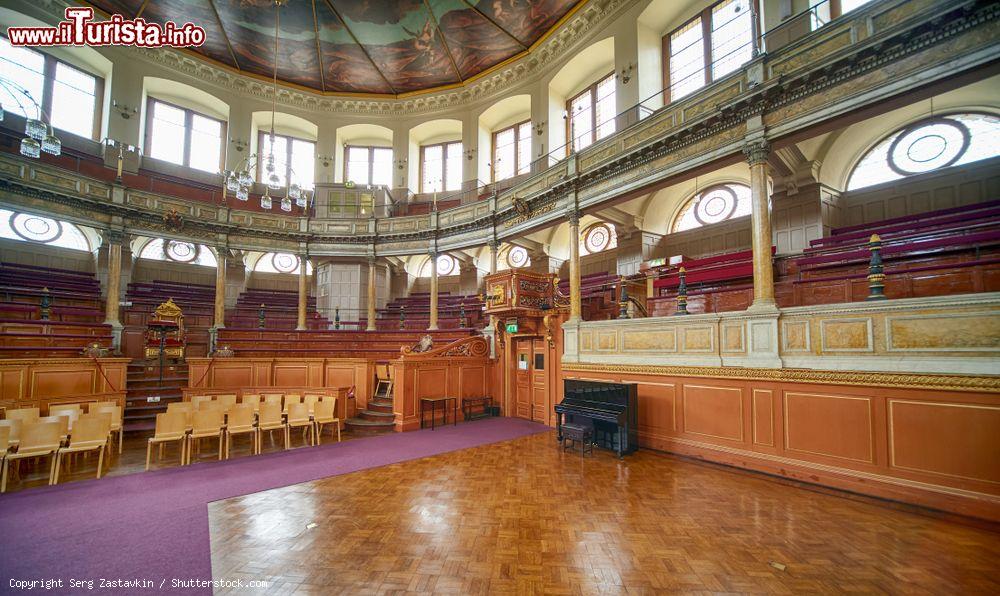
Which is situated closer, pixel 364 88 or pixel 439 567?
pixel 439 567

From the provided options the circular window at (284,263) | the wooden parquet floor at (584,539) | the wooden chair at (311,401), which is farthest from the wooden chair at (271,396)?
the circular window at (284,263)

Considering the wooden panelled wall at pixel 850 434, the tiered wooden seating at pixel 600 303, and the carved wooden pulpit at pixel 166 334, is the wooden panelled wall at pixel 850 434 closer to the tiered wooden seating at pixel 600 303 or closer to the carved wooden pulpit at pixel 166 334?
the tiered wooden seating at pixel 600 303

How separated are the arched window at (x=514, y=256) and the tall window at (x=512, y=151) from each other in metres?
2.69

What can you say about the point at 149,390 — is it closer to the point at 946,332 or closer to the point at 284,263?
the point at 284,263

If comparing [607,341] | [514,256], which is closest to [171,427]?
[607,341]

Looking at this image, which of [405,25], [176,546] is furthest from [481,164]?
[176,546]

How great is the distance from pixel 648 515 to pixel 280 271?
1735 cm

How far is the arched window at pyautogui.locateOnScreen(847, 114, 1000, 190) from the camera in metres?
6.77

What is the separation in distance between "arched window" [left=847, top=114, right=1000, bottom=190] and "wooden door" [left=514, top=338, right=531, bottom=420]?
784cm

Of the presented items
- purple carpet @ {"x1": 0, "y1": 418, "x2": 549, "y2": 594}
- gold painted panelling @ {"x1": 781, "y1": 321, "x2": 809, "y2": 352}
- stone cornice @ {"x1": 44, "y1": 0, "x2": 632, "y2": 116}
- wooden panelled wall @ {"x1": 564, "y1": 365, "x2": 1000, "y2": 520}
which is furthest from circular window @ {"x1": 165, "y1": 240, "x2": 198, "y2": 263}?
gold painted panelling @ {"x1": 781, "y1": 321, "x2": 809, "y2": 352}

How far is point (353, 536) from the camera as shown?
337 cm

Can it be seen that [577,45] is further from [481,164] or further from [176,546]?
[176,546]

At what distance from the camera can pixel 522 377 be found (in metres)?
9.52

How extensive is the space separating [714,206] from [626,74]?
4.15 metres
